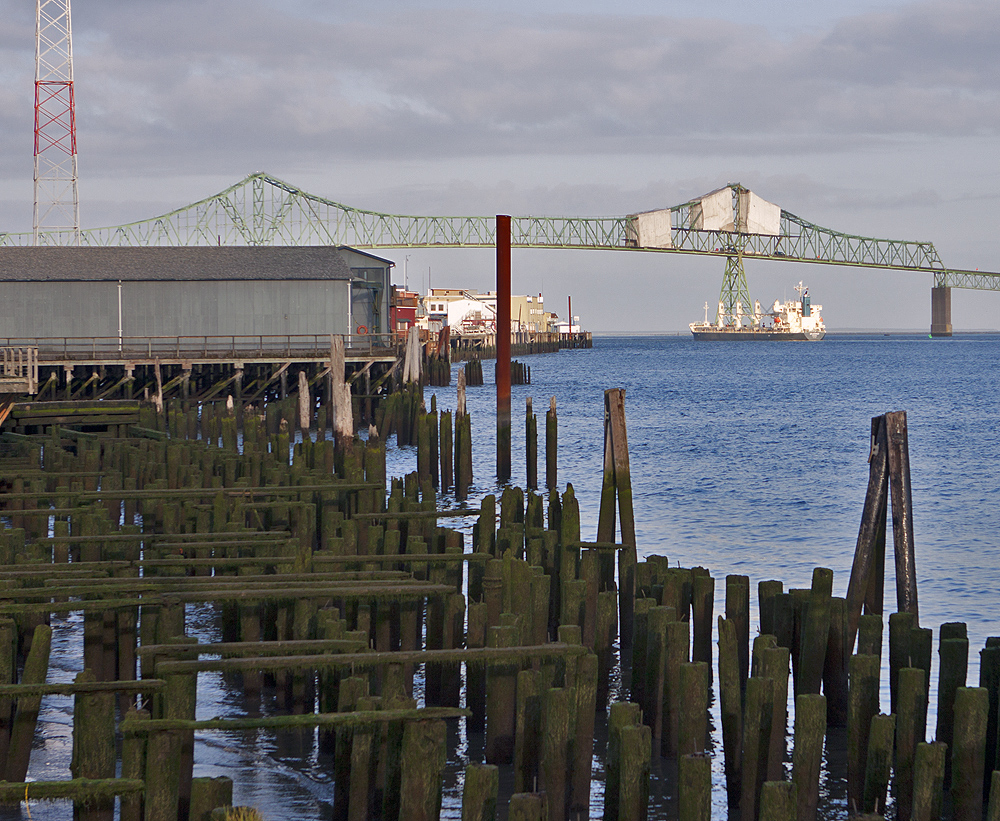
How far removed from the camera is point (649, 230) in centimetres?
16612

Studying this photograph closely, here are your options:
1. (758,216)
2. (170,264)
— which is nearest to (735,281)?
(758,216)

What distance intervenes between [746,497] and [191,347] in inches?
945

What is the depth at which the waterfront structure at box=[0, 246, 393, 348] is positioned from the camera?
1672 inches

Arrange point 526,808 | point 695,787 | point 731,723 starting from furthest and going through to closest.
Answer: point 731,723, point 695,787, point 526,808

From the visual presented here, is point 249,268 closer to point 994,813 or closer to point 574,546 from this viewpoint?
point 574,546

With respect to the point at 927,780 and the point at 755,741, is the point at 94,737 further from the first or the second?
the point at 927,780

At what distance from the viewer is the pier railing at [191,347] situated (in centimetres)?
3894

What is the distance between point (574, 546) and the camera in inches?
414

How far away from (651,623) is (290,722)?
8.98 feet

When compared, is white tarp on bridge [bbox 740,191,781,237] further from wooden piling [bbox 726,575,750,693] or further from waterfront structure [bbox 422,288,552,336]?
wooden piling [bbox 726,575,750,693]

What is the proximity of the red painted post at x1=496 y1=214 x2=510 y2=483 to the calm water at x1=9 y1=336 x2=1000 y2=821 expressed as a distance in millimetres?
1677

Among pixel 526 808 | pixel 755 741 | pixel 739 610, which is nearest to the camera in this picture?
pixel 526 808

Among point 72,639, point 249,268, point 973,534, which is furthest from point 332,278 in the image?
point 72,639

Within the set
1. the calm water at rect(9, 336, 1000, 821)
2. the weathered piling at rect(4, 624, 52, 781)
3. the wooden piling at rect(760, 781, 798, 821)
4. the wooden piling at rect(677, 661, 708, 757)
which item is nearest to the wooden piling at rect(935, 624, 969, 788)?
the calm water at rect(9, 336, 1000, 821)
